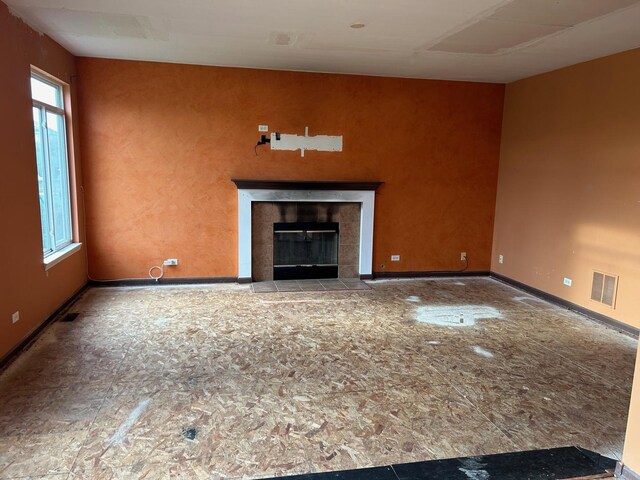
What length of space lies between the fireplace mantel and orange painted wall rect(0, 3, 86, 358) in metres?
2.36

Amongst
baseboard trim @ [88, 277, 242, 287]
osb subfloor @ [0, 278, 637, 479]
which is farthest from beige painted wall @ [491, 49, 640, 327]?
baseboard trim @ [88, 277, 242, 287]

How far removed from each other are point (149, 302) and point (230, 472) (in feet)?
10.4

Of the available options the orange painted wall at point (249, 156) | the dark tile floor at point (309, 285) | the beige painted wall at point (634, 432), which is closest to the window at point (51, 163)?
the orange painted wall at point (249, 156)

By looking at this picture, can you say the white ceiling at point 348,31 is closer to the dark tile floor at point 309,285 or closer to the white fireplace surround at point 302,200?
the white fireplace surround at point 302,200

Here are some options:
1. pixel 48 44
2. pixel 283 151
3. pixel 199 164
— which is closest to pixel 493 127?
pixel 283 151

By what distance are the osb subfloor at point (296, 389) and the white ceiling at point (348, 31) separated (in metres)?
2.79

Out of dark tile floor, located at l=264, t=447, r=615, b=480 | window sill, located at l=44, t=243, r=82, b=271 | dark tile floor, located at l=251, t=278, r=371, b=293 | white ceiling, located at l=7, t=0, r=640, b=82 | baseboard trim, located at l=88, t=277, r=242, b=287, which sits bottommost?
dark tile floor, located at l=264, t=447, r=615, b=480

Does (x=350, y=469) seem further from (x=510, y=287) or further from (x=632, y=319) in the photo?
(x=510, y=287)

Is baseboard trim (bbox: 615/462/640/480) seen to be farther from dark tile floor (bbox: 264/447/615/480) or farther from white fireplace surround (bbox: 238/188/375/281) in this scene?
white fireplace surround (bbox: 238/188/375/281)

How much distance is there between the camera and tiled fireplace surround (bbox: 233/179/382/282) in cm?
579

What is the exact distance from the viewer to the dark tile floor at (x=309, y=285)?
5.68m

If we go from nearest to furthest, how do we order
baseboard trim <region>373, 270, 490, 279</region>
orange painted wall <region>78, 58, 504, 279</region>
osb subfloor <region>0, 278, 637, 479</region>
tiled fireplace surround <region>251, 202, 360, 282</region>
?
osb subfloor <region>0, 278, 637, 479</region> < orange painted wall <region>78, 58, 504, 279</region> < tiled fireplace surround <region>251, 202, 360, 282</region> < baseboard trim <region>373, 270, 490, 279</region>

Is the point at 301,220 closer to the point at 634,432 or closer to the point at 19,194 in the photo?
the point at 19,194

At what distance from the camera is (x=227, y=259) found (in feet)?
19.4
